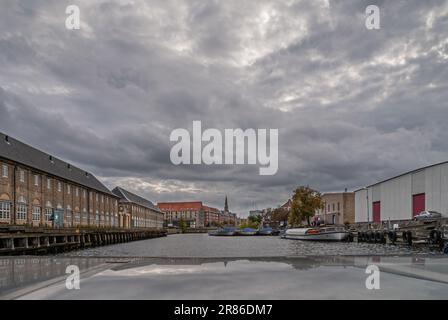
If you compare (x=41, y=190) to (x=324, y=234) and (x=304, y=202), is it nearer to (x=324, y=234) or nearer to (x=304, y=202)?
(x=324, y=234)

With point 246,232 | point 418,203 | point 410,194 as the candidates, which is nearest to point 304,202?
point 410,194

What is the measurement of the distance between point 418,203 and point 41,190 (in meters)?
55.4

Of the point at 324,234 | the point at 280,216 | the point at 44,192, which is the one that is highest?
the point at 44,192

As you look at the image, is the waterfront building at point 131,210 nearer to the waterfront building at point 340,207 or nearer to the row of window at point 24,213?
the row of window at point 24,213

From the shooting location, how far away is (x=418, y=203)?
5884 cm

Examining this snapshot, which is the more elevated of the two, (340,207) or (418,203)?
(418,203)

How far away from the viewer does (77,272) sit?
9383 mm

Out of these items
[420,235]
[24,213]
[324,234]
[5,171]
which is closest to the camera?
[5,171]

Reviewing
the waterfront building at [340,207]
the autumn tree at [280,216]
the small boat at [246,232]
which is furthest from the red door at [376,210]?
the autumn tree at [280,216]

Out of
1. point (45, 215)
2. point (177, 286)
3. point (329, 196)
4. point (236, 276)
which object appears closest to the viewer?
point (177, 286)

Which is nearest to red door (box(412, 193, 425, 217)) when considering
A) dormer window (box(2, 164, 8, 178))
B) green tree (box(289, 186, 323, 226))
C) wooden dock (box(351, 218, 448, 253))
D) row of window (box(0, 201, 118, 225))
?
wooden dock (box(351, 218, 448, 253))
